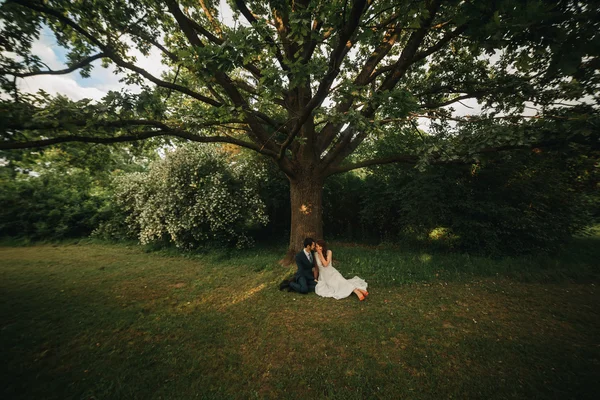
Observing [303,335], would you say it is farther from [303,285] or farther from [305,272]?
[305,272]

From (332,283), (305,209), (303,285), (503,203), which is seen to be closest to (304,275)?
(303,285)

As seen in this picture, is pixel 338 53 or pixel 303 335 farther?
pixel 303 335

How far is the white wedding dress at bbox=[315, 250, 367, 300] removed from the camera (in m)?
Result: 6.00

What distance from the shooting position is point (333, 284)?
6.25 metres

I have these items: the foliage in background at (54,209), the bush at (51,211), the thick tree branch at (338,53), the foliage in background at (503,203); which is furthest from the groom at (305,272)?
the bush at (51,211)

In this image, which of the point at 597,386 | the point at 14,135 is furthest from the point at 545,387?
the point at 14,135

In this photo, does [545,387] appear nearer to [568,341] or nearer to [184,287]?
[568,341]

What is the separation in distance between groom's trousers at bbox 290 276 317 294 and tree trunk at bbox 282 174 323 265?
1.73m

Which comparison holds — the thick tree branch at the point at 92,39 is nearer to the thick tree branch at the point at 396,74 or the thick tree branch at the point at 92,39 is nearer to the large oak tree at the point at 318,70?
the large oak tree at the point at 318,70

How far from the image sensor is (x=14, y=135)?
13.6 feet

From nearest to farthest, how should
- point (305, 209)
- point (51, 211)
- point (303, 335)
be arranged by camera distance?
1. point (303, 335)
2. point (305, 209)
3. point (51, 211)

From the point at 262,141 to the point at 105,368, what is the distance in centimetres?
621

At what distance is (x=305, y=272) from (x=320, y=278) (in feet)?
1.48

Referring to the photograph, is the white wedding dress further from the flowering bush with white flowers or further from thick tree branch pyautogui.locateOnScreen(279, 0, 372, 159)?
the flowering bush with white flowers
